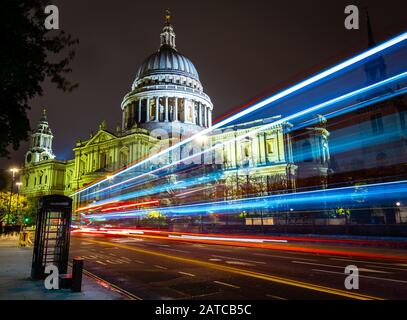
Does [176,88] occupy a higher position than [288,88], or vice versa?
[176,88]

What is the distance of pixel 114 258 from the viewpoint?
59.1 ft

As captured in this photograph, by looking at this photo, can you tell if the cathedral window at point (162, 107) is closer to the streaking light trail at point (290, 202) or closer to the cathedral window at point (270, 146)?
the cathedral window at point (270, 146)

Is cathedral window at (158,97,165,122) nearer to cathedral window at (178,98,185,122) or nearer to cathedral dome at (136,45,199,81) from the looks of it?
cathedral window at (178,98,185,122)

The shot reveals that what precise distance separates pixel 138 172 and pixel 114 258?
56854 millimetres

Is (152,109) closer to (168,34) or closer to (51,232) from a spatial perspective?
(168,34)

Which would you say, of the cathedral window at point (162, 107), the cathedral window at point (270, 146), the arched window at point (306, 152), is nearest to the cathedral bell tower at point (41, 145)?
the cathedral window at point (162, 107)

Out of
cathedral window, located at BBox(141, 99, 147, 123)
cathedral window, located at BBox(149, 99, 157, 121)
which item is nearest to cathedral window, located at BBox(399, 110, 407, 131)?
cathedral window, located at BBox(149, 99, 157, 121)

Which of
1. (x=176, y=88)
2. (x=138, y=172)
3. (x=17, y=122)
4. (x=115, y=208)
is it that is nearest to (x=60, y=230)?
(x=17, y=122)

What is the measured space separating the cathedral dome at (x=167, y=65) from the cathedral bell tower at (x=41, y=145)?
39.3m

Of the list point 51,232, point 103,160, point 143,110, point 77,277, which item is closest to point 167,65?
point 143,110

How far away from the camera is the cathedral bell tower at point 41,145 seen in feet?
389

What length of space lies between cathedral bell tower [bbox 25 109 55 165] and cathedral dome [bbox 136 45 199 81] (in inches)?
1547

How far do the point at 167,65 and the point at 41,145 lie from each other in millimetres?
55236

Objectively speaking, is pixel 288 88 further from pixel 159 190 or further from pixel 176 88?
pixel 176 88
